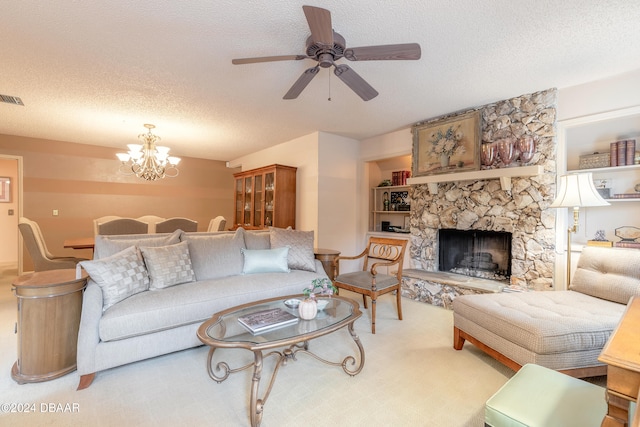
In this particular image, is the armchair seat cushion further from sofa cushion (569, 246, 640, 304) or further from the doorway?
the doorway

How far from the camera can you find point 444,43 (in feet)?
6.98

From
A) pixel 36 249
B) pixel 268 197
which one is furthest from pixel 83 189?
pixel 268 197

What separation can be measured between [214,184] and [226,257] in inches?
174

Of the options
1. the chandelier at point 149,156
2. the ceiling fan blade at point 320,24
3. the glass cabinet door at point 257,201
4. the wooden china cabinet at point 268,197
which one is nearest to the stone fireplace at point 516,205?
the wooden china cabinet at point 268,197

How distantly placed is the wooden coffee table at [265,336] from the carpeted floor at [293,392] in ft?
0.30

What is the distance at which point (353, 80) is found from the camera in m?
2.06

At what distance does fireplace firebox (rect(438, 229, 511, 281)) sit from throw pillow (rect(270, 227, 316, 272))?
1.96 meters

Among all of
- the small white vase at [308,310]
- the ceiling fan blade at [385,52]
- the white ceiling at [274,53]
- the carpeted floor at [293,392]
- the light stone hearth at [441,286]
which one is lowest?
the carpeted floor at [293,392]

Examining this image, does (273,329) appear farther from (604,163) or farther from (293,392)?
(604,163)

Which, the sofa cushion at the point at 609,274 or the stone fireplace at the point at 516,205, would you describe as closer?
the sofa cushion at the point at 609,274

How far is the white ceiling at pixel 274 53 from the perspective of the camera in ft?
5.89

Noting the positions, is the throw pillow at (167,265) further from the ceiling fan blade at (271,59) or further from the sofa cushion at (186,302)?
the ceiling fan blade at (271,59)

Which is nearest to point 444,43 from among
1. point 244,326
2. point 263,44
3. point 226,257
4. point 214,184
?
point 263,44

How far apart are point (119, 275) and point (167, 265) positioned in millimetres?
391
